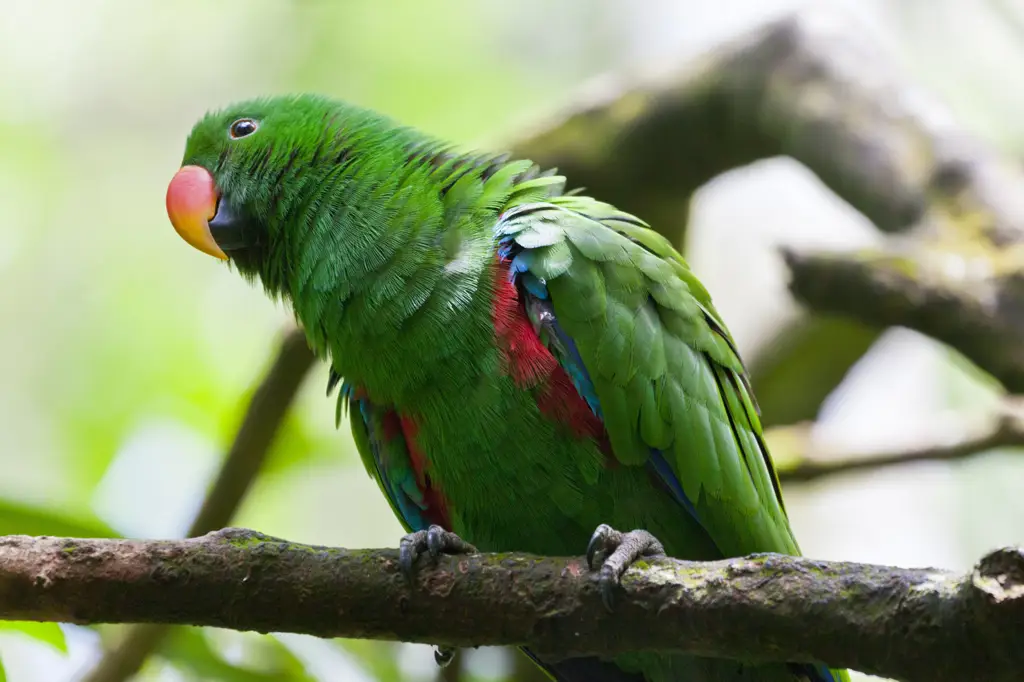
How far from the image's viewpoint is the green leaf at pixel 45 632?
2.80 meters

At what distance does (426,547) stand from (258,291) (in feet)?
15.5

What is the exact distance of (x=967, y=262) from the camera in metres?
4.03

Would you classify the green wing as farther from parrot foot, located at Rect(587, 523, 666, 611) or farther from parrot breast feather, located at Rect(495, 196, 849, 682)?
parrot foot, located at Rect(587, 523, 666, 611)

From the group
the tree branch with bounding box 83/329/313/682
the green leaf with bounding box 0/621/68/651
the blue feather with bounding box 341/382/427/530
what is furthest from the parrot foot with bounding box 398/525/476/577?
the tree branch with bounding box 83/329/313/682

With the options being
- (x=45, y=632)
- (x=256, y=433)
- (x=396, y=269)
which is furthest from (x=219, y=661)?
(x=396, y=269)

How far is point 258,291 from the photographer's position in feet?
22.6

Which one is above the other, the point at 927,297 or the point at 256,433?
the point at 256,433

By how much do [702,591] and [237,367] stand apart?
495 centimetres

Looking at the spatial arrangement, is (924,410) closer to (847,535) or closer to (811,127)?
(847,535)

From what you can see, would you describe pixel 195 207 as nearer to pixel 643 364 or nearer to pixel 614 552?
pixel 643 364

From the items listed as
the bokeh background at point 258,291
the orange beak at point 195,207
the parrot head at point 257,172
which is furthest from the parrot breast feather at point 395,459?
the bokeh background at point 258,291

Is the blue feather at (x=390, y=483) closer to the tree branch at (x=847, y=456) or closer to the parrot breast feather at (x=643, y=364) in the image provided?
the parrot breast feather at (x=643, y=364)

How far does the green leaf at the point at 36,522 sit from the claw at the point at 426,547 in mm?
1133

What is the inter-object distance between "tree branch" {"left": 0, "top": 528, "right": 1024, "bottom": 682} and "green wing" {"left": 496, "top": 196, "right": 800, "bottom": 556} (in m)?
0.63
